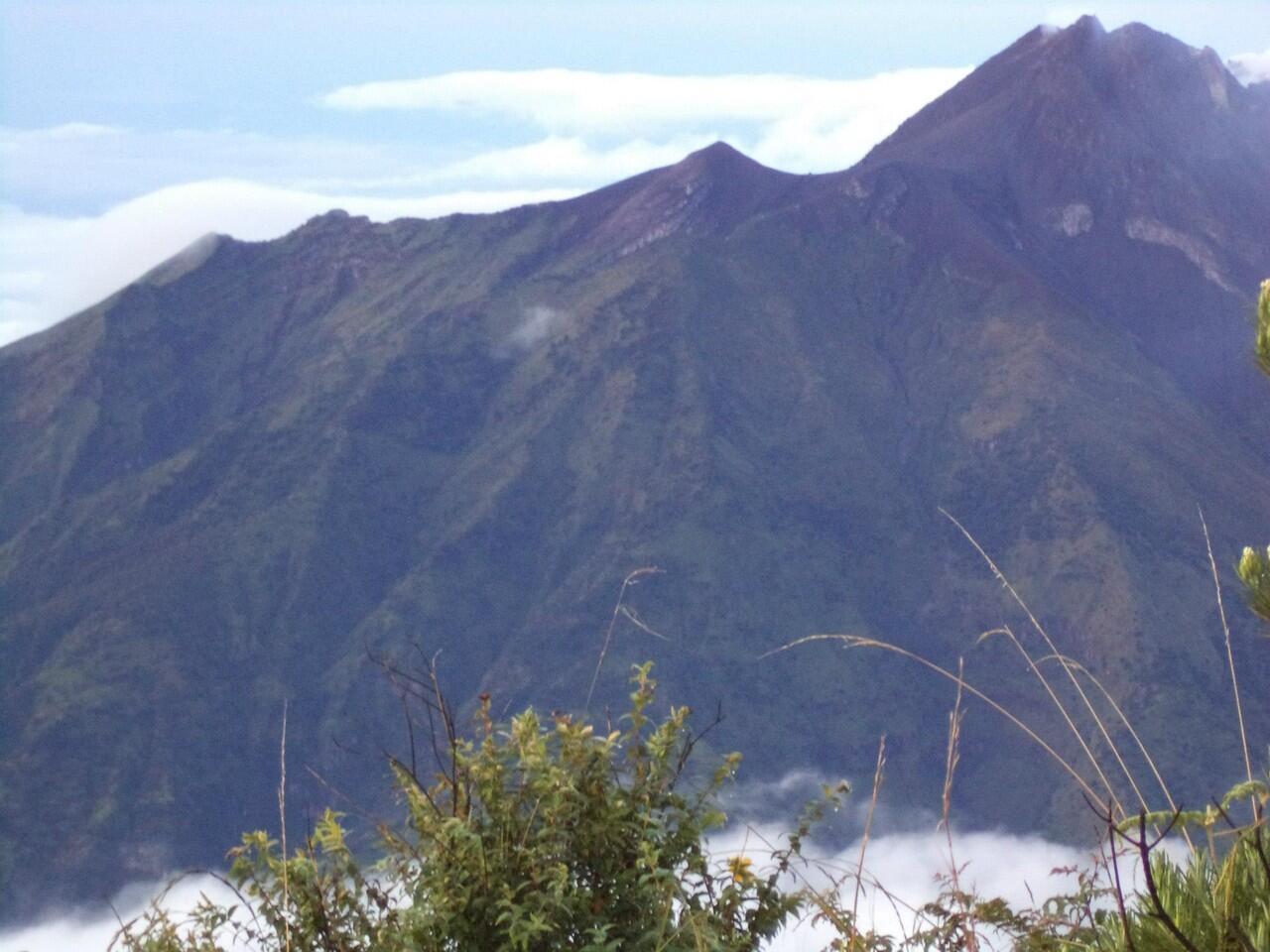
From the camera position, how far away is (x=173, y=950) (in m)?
4.07

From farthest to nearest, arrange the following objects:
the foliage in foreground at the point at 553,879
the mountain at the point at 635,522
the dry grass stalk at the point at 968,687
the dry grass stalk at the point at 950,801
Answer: the mountain at the point at 635,522 < the foliage in foreground at the point at 553,879 < the dry grass stalk at the point at 950,801 < the dry grass stalk at the point at 968,687

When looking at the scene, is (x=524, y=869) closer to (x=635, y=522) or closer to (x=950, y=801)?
(x=950, y=801)

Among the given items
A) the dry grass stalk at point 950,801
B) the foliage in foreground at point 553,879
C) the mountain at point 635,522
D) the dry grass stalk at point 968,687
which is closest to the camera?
the dry grass stalk at point 968,687

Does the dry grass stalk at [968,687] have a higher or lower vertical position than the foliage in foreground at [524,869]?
higher

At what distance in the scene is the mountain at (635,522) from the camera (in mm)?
132375

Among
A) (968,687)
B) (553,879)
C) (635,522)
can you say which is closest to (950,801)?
(968,687)

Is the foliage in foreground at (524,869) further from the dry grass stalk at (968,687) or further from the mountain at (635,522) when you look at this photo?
the mountain at (635,522)

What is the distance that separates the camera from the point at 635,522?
515ft

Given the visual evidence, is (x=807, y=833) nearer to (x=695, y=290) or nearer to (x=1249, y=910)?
(x=1249, y=910)

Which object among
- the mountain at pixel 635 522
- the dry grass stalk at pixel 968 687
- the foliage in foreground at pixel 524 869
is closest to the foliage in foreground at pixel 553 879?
the foliage in foreground at pixel 524 869

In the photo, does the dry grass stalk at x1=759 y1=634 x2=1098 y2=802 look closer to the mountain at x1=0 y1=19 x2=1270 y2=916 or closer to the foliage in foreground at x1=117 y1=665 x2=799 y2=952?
the foliage in foreground at x1=117 y1=665 x2=799 y2=952

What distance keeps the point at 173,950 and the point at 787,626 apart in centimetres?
14573

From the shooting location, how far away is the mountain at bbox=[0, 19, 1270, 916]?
434 ft

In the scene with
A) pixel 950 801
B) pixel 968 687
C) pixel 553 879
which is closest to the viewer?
pixel 968 687
